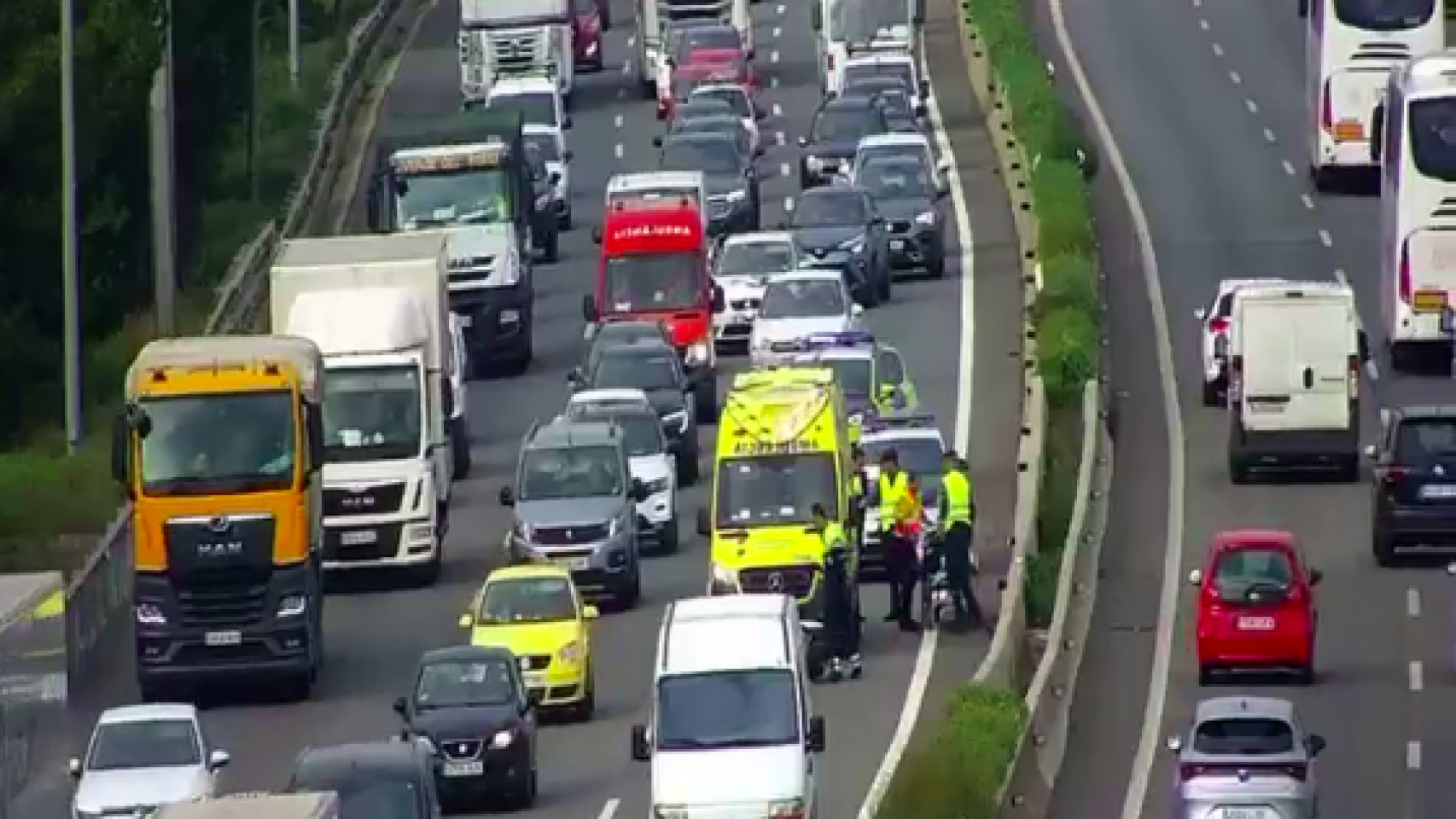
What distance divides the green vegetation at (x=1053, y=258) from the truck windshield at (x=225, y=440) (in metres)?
7.92

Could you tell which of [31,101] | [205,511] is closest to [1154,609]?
[205,511]

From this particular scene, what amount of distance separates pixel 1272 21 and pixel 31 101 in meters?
37.7

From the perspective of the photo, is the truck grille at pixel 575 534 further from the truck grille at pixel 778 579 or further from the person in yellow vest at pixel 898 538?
the truck grille at pixel 778 579

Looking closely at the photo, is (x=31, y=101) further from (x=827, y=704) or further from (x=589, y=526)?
(x=827, y=704)

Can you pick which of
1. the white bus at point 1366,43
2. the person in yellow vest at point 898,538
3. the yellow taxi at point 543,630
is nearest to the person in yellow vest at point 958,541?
the person in yellow vest at point 898,538

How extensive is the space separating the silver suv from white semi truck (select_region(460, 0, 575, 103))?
119 ft

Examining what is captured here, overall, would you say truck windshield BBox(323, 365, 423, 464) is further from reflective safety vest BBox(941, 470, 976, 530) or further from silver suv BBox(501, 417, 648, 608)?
reflective safety vest BBox(941, 470, 976, 530)

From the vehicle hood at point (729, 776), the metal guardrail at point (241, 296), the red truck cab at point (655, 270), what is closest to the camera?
the vehicle hood at point (729, 776)

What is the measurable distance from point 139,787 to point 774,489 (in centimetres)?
1101

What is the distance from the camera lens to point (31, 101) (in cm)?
6950

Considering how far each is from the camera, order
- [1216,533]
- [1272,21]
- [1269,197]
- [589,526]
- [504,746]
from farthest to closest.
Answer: [1272,21], [1269,197], [1216,533], [589,526], [504,746]

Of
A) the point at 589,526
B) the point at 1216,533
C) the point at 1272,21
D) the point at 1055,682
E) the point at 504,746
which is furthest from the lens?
the point at 1272,21

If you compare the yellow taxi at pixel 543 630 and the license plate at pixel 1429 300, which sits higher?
the license plate at pixel 1429 300

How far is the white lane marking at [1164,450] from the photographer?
42987mm
